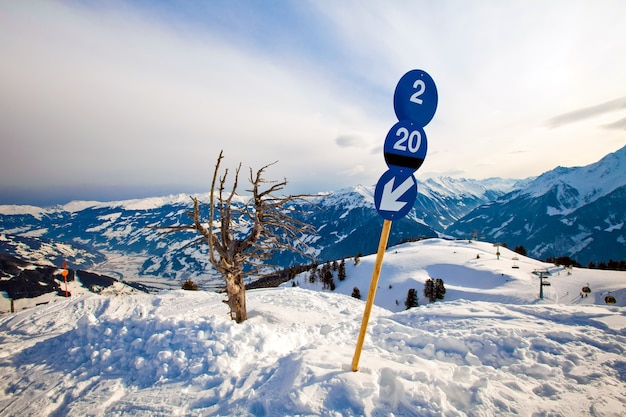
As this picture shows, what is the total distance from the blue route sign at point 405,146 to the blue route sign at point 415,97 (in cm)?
16

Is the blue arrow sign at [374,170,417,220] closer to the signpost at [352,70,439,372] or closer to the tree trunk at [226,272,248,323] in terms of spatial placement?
the signpost at [352,70,439,372]

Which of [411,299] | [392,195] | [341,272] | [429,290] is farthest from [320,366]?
[341,272]

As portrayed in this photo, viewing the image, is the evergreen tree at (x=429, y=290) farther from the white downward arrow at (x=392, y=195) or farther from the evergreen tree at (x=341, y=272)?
the white downward arrow at (x=392, y=195)

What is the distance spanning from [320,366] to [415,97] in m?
5.29

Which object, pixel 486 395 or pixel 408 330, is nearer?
pixel 486 395

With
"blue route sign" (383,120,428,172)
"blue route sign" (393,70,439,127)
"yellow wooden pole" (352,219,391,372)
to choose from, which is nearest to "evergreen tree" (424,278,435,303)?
"yellow wooden pole" (352,219,391,372)

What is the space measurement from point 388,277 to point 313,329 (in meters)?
70.8

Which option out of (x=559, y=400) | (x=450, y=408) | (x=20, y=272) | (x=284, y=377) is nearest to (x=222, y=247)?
(x=284, y=377)

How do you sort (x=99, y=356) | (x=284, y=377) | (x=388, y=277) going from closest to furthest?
(x=284, y=377), (x=99, y=356), (x=388, y=277)

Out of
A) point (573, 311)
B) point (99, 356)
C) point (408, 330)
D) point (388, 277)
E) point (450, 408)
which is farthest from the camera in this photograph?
point (388, 277)

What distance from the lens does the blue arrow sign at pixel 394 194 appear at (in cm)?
445

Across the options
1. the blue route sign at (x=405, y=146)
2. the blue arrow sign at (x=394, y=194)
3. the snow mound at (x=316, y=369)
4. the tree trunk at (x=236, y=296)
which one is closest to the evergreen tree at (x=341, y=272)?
the tree trunk at (x=236, y=296)

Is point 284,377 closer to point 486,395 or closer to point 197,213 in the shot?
point 486,395

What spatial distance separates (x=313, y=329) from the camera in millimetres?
9820
